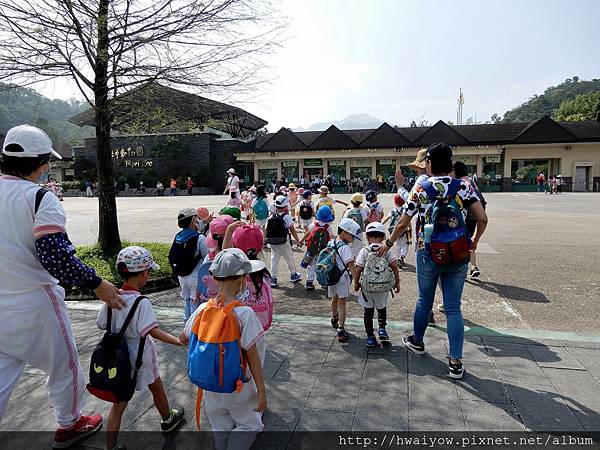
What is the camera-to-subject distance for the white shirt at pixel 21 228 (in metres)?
2.17

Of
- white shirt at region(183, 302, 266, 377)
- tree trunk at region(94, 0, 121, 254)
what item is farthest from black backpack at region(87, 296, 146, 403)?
tree trunk at region(94, 0, 121, 254)

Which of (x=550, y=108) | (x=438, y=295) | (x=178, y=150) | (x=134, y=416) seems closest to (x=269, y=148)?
(x=178, y=150)

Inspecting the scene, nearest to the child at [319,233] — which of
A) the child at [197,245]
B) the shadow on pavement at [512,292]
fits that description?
the child at [197,245]

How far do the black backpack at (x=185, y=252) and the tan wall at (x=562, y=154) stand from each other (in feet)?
122

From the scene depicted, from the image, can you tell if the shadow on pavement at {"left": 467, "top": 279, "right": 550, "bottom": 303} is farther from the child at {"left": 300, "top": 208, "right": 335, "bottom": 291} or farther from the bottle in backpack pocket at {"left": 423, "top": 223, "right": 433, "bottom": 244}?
the bottle in backpack pocket at {"left": 423, "top": 223, "right": 433, "bottom": 244}

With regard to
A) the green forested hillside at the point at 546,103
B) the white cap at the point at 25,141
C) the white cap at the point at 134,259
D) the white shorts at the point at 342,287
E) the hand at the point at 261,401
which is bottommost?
the hand at the point at 261,401

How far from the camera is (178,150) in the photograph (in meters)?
37.2

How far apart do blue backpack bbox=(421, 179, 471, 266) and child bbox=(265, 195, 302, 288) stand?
319cm

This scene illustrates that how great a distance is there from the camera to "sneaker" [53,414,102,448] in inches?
100

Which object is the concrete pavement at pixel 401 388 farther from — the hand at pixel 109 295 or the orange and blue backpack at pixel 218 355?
the hand at pixel 109 295

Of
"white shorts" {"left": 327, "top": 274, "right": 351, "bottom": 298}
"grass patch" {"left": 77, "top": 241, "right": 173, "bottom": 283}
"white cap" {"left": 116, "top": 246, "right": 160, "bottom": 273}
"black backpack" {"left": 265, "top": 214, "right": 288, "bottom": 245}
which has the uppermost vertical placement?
"white cap" {"left": 116, "top": 246, "right": 160, "bottom": 273}

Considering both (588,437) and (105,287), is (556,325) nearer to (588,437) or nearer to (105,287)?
(588,437)

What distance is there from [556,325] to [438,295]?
1.54m

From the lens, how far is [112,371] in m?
2.32
